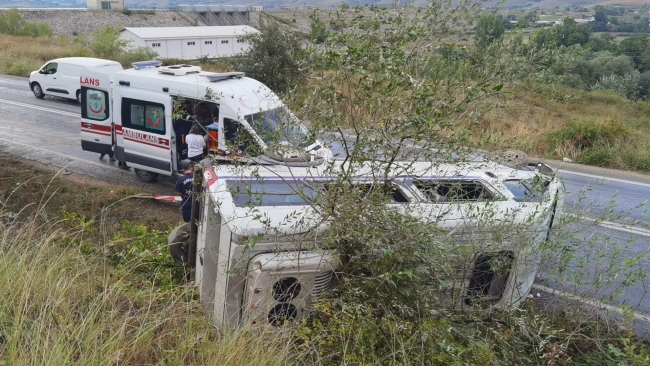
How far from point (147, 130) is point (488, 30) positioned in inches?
276

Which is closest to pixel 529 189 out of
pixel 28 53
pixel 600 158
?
pixel 600 158

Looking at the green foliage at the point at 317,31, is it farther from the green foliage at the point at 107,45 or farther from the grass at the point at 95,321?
the green foliage at the point at 107,45

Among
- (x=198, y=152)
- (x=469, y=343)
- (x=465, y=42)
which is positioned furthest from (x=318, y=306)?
(x=198, y=152)

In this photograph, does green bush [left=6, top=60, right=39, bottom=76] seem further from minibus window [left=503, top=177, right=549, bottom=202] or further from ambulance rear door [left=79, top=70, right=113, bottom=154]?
minibus window [left=503, top=177, right=549, bottom=202]

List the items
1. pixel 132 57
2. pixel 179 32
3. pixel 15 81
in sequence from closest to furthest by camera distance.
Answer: pixel 15 81 → pixel 132 57 → pixel 179 32

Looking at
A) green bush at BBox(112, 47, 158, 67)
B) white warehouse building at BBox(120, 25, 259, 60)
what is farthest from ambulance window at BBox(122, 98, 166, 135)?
white warehouse building at BBox(120, 25, 259, 60)

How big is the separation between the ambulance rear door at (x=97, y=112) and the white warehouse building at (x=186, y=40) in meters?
36.2

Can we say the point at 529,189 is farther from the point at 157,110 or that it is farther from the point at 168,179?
the point at 168,179

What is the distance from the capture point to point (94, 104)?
10914mm

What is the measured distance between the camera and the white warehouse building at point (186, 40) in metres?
47.7

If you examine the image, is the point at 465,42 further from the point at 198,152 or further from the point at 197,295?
the point at 198,152

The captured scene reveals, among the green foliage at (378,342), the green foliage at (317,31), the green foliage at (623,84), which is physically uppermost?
the green foliage at (317,31)

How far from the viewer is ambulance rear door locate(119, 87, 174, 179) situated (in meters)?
9.78

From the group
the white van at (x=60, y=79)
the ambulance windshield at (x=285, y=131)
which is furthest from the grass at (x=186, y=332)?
the white van at (x=60, y=79)
